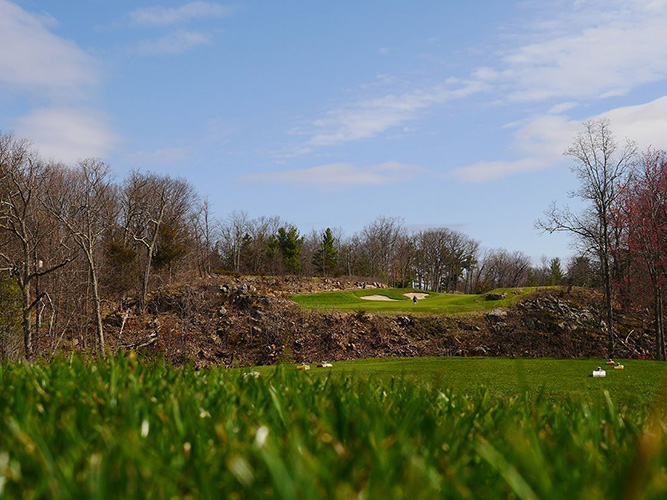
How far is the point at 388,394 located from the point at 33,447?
57.3 inches

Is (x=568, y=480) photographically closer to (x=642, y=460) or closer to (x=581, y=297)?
(x=642, y=460)

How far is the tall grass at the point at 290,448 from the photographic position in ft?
2.88

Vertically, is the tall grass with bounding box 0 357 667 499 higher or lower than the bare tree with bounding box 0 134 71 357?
lower

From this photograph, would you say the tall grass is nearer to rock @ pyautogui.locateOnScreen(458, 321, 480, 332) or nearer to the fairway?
the fairway

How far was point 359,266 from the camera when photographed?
2621 inches

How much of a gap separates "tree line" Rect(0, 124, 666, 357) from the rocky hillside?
2.05m

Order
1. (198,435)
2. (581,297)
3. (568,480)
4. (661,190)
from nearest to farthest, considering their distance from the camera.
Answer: (568,480) → (198,435) → (661,190) → (581,297)

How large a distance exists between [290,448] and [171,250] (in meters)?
39.8

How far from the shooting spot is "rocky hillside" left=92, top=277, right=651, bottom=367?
85.0 ft

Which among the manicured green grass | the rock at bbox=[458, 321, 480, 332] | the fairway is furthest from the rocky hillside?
the fairway

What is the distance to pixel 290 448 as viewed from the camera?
104 cm

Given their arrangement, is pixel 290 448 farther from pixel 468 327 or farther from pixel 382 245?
pixel 382 245

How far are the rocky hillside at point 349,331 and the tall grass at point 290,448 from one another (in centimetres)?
2306

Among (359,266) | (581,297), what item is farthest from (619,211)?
(359,266)
